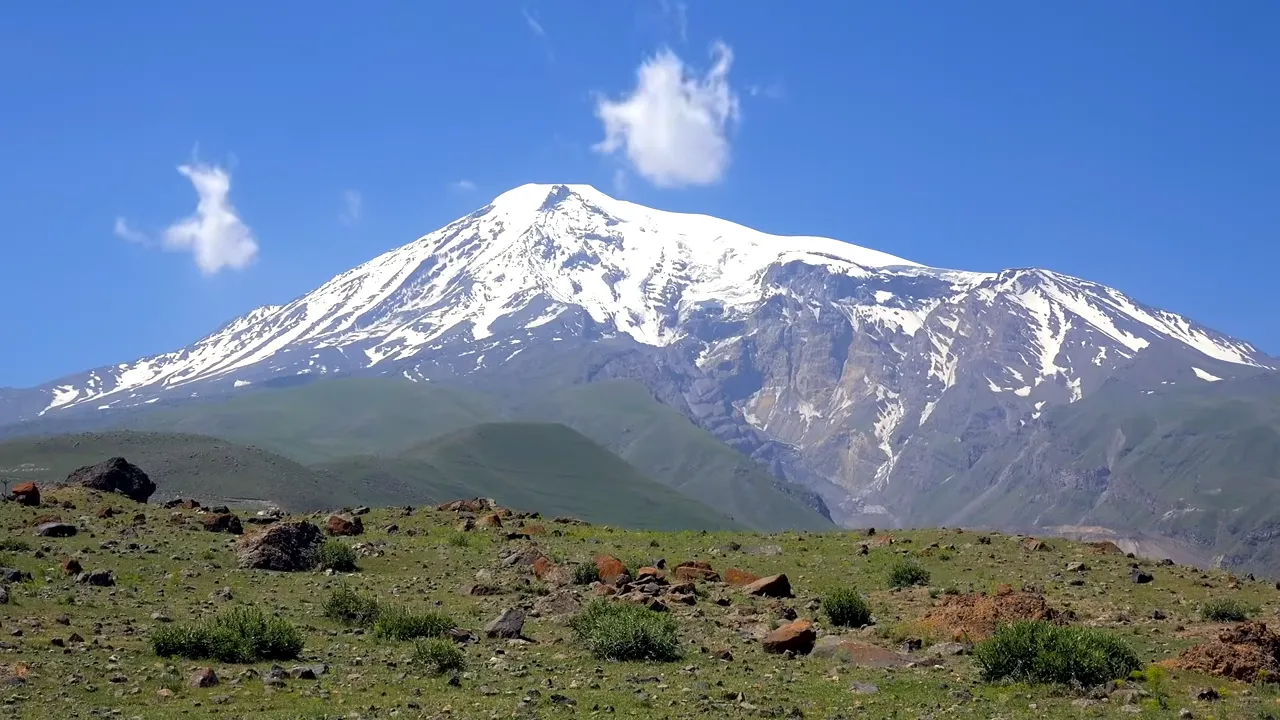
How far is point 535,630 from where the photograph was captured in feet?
90.7

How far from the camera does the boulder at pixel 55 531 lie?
37.6 metres

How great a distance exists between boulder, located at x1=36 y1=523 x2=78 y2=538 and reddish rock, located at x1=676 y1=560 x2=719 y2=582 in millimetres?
18139

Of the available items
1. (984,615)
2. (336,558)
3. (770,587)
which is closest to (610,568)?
(770,587)

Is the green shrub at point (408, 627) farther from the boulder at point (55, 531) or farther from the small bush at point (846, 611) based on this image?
the boulder at point (55, 531)

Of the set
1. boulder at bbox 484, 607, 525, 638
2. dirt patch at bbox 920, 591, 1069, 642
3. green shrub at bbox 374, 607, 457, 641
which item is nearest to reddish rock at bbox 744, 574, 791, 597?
dirt patch at bbox 920, 591, 1069, 642

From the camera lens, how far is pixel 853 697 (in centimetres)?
2142

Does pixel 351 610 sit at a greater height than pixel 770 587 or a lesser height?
lesser

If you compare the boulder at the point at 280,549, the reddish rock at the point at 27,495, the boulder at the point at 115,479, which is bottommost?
the boulder at the point at 280,549

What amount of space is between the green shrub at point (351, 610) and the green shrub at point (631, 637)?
5.05m

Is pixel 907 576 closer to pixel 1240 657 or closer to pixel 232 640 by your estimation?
pixel 1240 657

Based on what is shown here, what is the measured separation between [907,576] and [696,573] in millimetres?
5918

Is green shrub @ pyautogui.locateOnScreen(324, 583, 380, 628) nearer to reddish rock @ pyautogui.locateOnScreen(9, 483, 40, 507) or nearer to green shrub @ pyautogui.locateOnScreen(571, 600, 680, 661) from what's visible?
green shrub @ pyautogui.locateOnScreen(571, 600, 680, 661)

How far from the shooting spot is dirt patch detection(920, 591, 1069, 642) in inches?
1061

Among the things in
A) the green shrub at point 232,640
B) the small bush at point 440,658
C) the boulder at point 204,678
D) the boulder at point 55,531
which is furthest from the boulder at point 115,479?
the small bush at point 440,658
